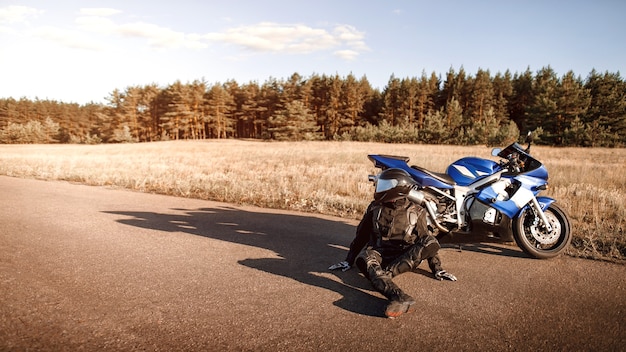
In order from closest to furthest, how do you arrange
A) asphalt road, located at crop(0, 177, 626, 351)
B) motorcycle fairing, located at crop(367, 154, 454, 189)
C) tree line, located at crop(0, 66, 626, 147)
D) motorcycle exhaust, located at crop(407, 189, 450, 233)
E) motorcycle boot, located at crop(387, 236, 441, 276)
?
asphalt road, located at crop(0, 177, 626, 351)
motorcycle boot, located at crop(387, 236, 441, 276)
motorcycle exhaust, located at crop(407, 189, 450, 233)
motorcycle fairing, located at crop(367, 154, 454, 189)
tree line, located at crop(0, 66, 626, 147)

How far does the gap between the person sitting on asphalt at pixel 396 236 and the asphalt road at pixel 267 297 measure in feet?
0.82

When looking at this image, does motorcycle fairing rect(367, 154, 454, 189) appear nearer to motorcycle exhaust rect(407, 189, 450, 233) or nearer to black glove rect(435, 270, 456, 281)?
motorcycle exhaust rect(407, 189, 450, 233)

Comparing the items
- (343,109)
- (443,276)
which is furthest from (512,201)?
(343,109)

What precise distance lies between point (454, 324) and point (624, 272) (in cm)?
274

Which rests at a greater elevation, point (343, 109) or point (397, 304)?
point (343, 109)

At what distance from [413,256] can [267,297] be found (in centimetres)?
153

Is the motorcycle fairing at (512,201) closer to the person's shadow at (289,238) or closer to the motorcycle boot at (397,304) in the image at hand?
the person's shadow at (289,238)

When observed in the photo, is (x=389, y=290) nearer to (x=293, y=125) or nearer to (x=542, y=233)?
(x=542, y=233)

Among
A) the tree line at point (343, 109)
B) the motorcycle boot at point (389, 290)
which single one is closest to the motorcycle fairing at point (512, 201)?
the motorcycle boot at point (389, 290)

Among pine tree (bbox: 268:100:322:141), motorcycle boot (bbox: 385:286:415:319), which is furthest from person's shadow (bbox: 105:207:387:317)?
pine tree (bbox: 268:100:322:141)

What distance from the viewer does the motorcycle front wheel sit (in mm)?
4430

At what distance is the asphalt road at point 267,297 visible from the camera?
104 inches

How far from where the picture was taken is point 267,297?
3344 millimetres

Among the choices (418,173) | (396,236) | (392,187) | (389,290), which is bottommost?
(389,290)
